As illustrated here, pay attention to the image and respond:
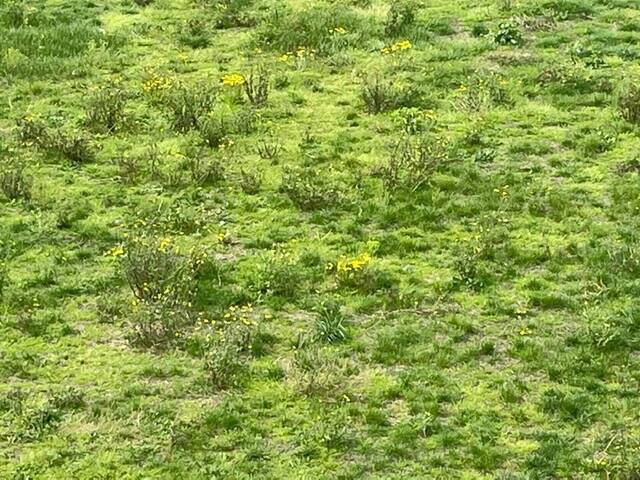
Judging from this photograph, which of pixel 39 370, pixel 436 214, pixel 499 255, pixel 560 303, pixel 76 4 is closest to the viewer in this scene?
pixel 39 370

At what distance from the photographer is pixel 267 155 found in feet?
41.5

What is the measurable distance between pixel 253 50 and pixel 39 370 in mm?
8966

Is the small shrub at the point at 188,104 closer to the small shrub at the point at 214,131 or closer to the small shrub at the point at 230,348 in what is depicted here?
the small shrub at the point at 214,131

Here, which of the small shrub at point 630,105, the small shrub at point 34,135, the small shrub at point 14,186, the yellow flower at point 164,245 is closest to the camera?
the yellow flower at point 164,245

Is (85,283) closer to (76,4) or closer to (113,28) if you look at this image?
(113,28)

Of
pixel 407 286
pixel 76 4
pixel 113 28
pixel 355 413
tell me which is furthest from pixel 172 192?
pixel 76 4

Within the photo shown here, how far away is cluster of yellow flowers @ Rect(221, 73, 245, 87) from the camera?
577 inches

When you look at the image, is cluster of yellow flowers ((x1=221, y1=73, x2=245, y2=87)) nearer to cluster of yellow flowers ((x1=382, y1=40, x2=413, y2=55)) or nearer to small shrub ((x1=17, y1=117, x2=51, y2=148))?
cluster of yellow flowers ((x1=382, y1=40, x2=413, y2=55))

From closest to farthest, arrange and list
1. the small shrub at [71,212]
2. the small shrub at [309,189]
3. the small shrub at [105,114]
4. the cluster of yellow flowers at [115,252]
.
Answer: the cluster of yellow flowers at [115,252]
the small shrub at [71,212]
the small shrub at [309,189]
the small shrub at [105,114]

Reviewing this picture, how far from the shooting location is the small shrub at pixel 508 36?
1588cm

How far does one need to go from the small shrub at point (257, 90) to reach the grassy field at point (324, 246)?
7 cm

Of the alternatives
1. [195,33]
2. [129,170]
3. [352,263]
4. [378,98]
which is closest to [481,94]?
[378,98]

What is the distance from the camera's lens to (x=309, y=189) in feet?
38.0

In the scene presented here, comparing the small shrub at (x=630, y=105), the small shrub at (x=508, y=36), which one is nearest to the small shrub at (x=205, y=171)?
the small shrub at (x=630, y=105)
